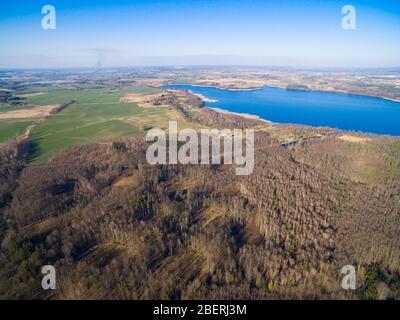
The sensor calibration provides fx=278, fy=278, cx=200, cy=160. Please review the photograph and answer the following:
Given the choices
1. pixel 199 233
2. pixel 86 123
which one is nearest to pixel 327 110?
pixel 86 123

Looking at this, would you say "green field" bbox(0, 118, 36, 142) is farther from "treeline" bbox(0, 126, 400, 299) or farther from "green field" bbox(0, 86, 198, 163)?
"treeline" bbox(0, 126, 400, 299)

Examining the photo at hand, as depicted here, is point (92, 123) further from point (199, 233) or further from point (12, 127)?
point (199, 233)

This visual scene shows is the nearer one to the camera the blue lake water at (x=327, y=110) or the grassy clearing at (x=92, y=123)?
the grassy clearing at (x=92, y=123)

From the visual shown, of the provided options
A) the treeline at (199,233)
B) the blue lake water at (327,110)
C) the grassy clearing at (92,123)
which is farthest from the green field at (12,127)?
the blue lake water at (327,110)

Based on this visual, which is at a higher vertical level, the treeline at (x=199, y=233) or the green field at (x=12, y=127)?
the green field at (x=12, y=127)

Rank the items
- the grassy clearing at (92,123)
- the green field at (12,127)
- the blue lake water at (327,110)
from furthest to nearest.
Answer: the blue lake water at (327,110) → the green field at (12,127) → the grassy clearing at (92,123)

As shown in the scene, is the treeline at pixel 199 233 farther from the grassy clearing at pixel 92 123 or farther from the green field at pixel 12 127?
the green field at pixel 12 127

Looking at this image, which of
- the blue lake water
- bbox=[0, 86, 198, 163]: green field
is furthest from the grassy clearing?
the blue lake water
